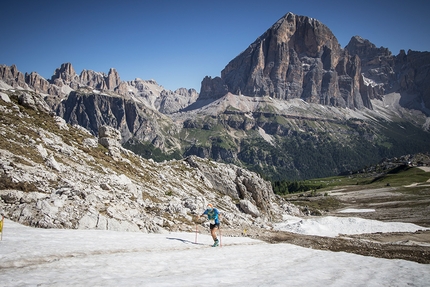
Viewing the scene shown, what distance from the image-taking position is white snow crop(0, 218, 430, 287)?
12742 millimetres

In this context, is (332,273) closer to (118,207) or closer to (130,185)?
(118,207)

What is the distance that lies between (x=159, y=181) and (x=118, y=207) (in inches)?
1143

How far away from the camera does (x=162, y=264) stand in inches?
622

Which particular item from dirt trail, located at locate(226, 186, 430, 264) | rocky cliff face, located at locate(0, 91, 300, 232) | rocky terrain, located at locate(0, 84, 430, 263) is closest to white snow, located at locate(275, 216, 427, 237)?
dirt trail, located at locate(226, 186, 430, 264)

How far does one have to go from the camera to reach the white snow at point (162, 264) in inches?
502

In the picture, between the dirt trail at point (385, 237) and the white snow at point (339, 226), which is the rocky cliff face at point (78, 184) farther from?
the dirt trail at point (385, 237)

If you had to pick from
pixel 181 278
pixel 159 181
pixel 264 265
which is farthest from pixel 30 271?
pixel 159 181

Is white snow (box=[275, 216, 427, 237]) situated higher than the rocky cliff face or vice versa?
the rocky cliff face

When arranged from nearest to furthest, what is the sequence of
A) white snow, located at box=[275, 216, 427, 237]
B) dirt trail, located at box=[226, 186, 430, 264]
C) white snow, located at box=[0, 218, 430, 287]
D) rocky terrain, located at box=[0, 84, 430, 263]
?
white snow, located at box=[0, 218, 430, 287] → rocky terrain, located at box=[0, 84, 430, 263] → dirt trail, located at box=[226, 186, 430, 264] → white snow, located at box=[275, 216, 427, 237]

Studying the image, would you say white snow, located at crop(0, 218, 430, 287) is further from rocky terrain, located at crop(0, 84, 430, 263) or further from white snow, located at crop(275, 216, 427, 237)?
white snow, located at crop(275, 216, 427, 237)

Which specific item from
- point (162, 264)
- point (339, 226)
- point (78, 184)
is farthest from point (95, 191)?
point (339, 226)

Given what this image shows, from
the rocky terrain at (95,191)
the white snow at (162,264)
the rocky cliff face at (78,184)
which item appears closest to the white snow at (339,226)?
the rocky terrain at (95,191)

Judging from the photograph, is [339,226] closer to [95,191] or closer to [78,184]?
[95,191]

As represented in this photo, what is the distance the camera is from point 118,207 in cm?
2802
